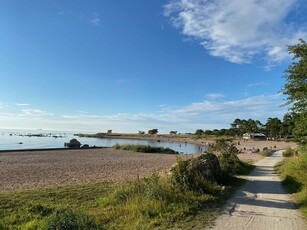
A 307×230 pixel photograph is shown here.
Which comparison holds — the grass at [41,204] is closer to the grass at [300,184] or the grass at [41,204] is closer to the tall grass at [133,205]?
the tall grass at [133,205]

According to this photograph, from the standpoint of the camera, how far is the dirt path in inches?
267

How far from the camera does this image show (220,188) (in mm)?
11203

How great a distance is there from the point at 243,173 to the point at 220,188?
706cm

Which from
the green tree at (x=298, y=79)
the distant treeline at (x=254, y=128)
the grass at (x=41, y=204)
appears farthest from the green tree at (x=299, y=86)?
the distant treeline at (x=254, y=128)

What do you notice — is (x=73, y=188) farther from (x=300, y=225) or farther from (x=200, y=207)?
(x=300, y=225)

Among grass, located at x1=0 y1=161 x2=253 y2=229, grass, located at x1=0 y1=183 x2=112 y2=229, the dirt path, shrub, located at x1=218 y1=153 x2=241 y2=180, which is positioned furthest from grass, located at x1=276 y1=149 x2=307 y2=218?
grass, located at x1=0 y1=183 x2=112 y2=229

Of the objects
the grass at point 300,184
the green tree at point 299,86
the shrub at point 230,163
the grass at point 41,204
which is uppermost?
the green tree at point 299,86

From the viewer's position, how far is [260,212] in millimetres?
8039

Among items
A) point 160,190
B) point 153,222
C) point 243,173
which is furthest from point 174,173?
point 243,173

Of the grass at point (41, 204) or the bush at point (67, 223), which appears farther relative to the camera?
the grass at point (41, 204)

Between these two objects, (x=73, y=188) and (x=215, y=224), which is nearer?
(x=215, y=224)

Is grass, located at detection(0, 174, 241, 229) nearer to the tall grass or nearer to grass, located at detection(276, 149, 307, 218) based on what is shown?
the tall grass

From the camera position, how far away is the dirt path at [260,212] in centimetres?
677

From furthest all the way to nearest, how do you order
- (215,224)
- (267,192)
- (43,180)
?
(43,180) < (267,192) < (215,224)
